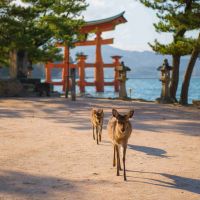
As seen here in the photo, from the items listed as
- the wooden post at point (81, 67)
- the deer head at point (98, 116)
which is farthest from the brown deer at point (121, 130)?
the wooden post at point (81, 67)

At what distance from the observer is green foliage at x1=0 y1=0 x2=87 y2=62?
18188 mm

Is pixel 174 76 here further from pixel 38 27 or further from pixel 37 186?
pixel 37 186

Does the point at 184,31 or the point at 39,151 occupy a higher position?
the point at 184,31

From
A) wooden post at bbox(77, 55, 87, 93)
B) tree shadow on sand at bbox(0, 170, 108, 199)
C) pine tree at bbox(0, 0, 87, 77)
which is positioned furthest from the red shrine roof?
tree shadow on sand at bbox(0, 170, 108, 199)

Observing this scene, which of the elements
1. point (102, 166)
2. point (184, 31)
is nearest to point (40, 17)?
point (184, 31)

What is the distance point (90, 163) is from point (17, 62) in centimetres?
1693

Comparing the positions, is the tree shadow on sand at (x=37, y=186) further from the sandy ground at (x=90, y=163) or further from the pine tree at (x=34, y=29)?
the pine tree at (x=34, y=29)

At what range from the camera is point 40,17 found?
22.3m

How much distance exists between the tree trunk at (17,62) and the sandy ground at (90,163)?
39.3 feet

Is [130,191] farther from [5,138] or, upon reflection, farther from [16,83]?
[16,83]

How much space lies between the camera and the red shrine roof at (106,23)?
32375mm

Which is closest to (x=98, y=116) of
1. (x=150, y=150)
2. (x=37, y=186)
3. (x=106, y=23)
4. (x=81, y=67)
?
(x=150, y=150)

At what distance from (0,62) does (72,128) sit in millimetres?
16200

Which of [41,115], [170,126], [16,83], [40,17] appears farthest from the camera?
[40,17]
